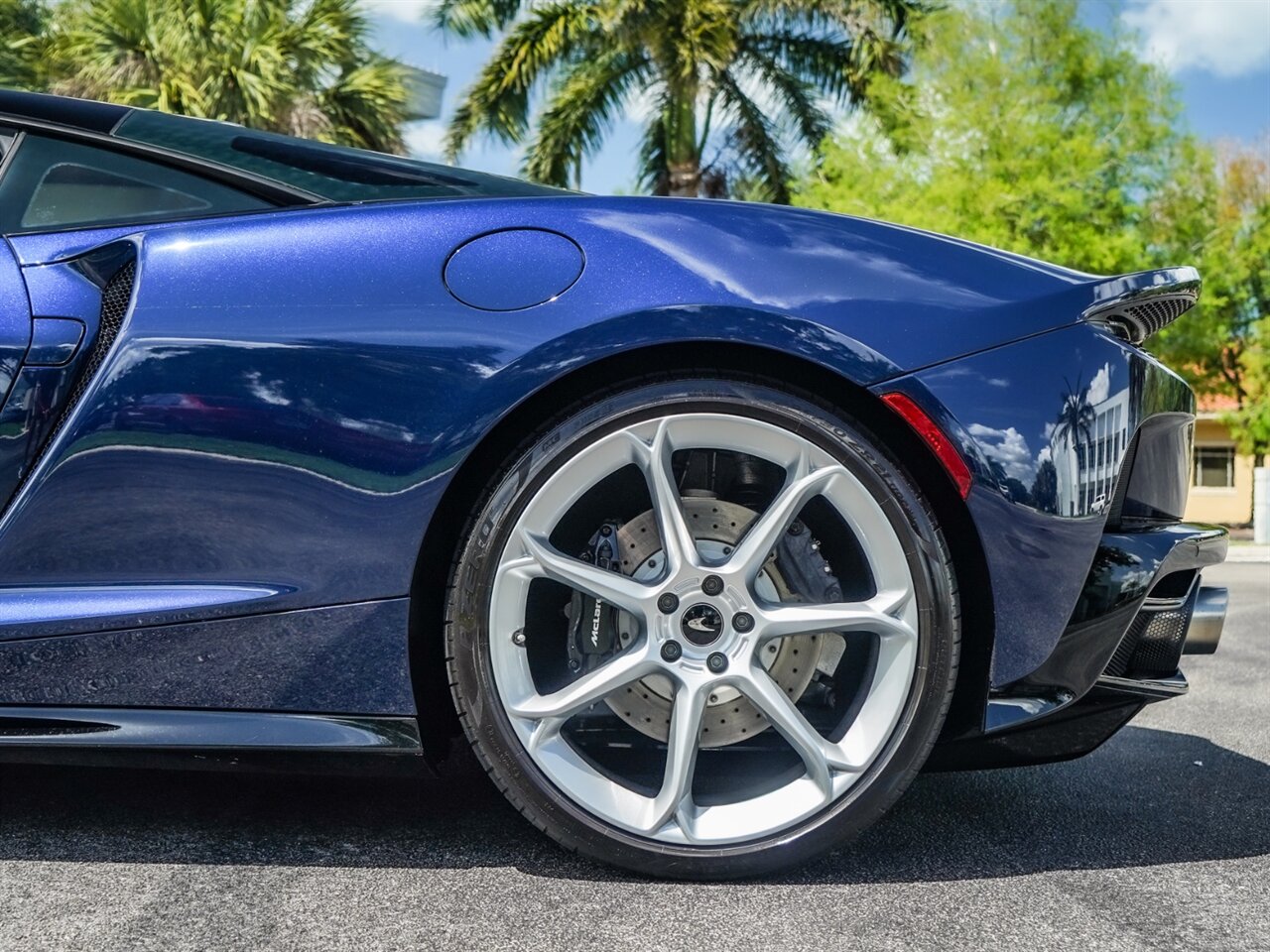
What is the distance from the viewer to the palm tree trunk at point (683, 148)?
57.1 feet

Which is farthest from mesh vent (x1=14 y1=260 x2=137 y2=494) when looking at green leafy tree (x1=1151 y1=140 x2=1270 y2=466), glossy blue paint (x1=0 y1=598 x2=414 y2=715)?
green leafy tree (x1=1151 y1=140 x2=1270 y2=466)

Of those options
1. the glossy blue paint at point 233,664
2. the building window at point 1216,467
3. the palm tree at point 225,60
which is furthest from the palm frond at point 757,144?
the building window at point 1216,467

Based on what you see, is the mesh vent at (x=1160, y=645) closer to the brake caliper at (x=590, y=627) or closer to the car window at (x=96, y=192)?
the brake caliper at (x=590, y=627)

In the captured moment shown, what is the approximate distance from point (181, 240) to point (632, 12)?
14.9 meters

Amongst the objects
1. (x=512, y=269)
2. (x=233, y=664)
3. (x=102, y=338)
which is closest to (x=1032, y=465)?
(x=512, y=269)

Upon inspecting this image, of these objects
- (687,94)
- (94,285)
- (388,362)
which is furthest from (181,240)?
(687,94)

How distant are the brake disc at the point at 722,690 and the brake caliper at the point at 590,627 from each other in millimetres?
35

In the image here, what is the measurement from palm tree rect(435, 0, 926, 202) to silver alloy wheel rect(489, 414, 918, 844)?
15.7m

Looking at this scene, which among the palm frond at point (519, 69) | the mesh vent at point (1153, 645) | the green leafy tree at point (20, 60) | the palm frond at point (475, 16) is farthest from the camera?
the palm frond at point (475, 16)

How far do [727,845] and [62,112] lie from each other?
1715 millimetres

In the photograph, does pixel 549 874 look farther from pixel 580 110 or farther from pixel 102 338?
pixel 580 110

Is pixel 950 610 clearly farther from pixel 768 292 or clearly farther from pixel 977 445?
pixel 768 292

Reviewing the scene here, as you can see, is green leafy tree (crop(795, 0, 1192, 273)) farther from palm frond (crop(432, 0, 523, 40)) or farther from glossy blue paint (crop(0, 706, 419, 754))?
glossy blue paint (crop(0, 706, 419, 754))

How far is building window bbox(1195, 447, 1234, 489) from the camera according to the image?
36.9 meters
